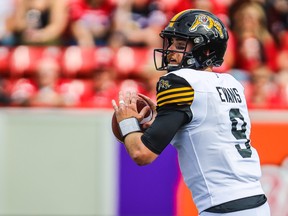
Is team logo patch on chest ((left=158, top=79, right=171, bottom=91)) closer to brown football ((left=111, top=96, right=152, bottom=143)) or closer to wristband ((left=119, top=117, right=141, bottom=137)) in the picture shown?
wristband ((left=119, top=117, right=141, bottom=137))

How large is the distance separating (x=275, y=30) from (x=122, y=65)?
252cm

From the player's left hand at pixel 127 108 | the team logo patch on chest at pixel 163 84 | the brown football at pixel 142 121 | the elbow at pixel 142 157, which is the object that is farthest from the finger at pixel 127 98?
the elbow at pixel 142 157

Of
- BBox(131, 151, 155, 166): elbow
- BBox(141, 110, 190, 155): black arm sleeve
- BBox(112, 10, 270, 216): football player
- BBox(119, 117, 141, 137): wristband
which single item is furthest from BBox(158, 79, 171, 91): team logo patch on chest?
BBox(131, 151, 155, 166): elbow

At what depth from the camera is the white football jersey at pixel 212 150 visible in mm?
3748

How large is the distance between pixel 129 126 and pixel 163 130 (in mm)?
252

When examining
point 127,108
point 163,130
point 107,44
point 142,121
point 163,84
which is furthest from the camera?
point 107,44

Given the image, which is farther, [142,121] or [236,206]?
[142,121]

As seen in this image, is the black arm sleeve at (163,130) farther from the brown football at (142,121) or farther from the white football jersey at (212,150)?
the brown football at (142,121)

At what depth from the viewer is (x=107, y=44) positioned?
34.2 ft

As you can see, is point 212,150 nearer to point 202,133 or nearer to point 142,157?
point 202,133

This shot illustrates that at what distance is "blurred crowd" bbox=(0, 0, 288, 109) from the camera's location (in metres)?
9.78

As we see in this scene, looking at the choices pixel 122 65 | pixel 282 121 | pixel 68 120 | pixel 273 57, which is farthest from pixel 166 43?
pixel 273 57

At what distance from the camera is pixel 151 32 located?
10.2m

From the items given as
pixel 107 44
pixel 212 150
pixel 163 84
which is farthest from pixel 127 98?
pixel 107 44
